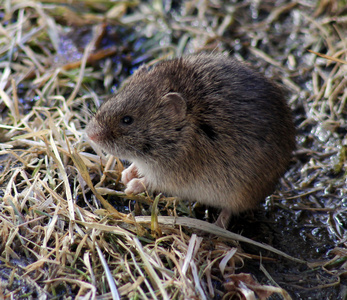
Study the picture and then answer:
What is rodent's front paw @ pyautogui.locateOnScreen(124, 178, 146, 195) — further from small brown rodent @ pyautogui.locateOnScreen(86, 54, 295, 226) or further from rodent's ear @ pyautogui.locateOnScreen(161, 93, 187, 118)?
rodent's ear @ pyautogui.locateOnScreen(161, 93, 187, 118)

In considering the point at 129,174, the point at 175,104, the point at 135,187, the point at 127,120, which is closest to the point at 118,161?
the point at 129,174

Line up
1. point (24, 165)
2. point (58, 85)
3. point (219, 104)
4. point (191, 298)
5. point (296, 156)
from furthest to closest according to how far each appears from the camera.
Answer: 1. point (58, 85)
2. point (296, 156)
3. point (24, 165)
4. point (219, 104)
5. point (191, 298)

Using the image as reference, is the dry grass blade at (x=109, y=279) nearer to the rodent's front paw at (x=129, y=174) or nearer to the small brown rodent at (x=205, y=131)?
the small brown rodent at (x=205, y=131)

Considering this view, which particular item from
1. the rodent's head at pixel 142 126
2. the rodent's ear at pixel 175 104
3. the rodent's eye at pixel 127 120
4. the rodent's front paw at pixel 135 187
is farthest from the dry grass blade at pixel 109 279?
the rodent's ear at pixel 175 104

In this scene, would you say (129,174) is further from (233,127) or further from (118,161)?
(233,127)

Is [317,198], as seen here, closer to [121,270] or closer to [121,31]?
[121,270]

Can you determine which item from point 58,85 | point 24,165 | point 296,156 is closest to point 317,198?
point 296,156

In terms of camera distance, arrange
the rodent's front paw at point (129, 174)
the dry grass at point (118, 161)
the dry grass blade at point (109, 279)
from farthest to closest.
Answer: the rodent's front paw at point (129, 174)
the dry grass at point (118, 161)
the dry grass blade at point (109, 279)
